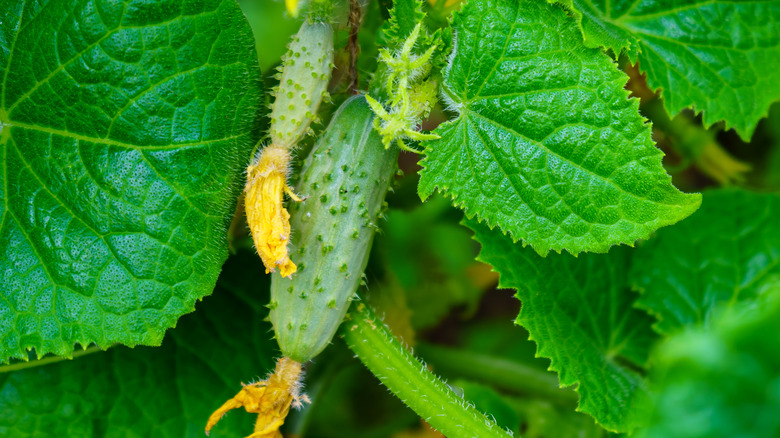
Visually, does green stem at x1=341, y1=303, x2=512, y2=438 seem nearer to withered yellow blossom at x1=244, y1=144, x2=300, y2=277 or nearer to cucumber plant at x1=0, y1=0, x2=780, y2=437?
cucumber plant at x1=0, y1=0, x2=780, y2=437

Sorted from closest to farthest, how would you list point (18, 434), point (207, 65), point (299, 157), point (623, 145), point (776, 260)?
1. point (623, 145)
2. point (207, 65)
3. point (299, 157)
4. point (18, 434)
5. point (776, 260)

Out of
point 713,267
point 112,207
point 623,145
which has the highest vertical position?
point 623,145

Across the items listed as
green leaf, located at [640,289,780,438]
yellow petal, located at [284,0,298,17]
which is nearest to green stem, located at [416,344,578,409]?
yellow petal, located at [284,0,298,17]

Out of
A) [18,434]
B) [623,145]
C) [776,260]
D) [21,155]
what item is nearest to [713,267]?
[776,260]

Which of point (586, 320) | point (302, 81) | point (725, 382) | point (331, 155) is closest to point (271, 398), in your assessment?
point (331, 155)

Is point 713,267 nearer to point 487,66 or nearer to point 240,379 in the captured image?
point 487,66

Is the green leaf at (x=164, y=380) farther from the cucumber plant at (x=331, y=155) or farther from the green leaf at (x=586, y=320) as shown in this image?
the green leaf at (x=586, y=320)
